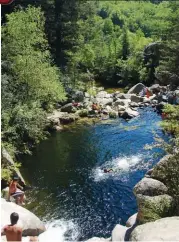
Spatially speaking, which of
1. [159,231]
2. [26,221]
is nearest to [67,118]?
[26,221]

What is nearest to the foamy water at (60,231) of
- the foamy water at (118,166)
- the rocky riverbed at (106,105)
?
the foamy water at (118,166)

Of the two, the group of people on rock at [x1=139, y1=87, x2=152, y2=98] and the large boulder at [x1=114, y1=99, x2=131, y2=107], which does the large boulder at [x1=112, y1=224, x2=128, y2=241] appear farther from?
the group of people on rock at [x1=139, y1=87, x2=152, y2=98]

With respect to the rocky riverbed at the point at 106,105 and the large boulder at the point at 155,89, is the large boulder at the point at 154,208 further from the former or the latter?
the large boulder at the point at 155,89

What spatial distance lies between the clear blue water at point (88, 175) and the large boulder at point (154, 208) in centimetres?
214

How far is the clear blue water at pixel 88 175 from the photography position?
57.3 ft

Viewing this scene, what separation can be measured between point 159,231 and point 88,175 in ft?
44.2

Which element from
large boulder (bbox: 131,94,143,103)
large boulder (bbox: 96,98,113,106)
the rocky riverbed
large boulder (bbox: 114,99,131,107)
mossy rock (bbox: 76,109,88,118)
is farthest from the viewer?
large boulder (bbox: 131,94,143,103)

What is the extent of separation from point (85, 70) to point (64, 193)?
4191cm

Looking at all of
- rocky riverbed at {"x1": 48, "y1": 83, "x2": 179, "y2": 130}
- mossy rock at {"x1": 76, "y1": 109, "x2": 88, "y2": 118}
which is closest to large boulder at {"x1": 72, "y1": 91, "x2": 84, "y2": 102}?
rocky riverbed at {"x1": 48, "y1": 83, "x2": 179, "y2": 130}

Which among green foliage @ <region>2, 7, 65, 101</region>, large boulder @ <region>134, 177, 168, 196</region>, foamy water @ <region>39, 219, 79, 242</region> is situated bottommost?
foamy water @ <region>39, 219, 79, 242</region>

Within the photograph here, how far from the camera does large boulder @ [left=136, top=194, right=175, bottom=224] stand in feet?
42.7

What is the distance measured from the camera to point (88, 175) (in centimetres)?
2286

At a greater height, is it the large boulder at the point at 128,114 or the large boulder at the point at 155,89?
the large boulder at the point at 155,89

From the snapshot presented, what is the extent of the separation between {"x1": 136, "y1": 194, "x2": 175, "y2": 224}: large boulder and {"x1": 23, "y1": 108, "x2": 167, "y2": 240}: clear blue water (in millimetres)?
2143
